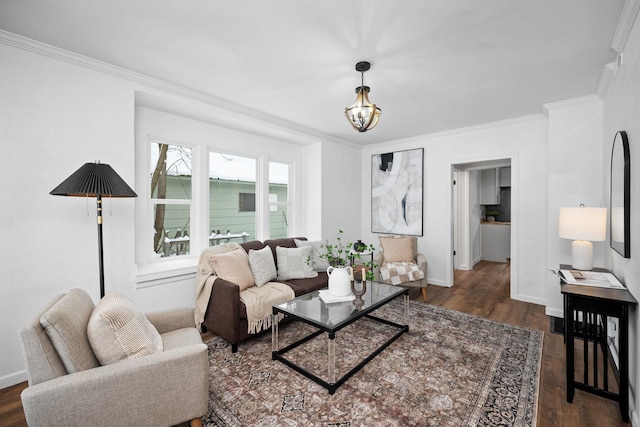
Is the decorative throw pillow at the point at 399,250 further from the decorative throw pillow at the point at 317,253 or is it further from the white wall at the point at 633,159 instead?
the white wall at the point at 633,159

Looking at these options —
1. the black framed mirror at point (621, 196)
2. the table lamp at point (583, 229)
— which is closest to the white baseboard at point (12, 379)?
the black framed mirror at point (621, 196)

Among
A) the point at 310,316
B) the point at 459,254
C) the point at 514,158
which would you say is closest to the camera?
the point at 310,316

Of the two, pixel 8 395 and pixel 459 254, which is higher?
pixel 459 254

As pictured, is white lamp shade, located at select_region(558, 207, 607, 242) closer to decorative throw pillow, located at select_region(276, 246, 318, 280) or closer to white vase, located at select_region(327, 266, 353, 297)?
white vase, located at select_region(327, 266, 353, 297)

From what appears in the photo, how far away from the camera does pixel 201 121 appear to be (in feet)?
11.6

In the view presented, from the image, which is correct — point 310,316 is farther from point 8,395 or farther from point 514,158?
point 514,158

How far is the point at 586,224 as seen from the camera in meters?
2.49

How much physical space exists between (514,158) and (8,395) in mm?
5738

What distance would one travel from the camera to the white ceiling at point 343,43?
177cm

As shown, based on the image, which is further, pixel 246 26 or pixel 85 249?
pixel 85 249

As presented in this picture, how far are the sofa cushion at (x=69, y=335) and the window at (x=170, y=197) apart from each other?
192 centimetres

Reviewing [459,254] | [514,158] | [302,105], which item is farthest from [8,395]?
[459,254]

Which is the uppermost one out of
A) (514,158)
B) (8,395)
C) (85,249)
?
(514,158)

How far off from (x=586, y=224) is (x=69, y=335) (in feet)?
12.5
